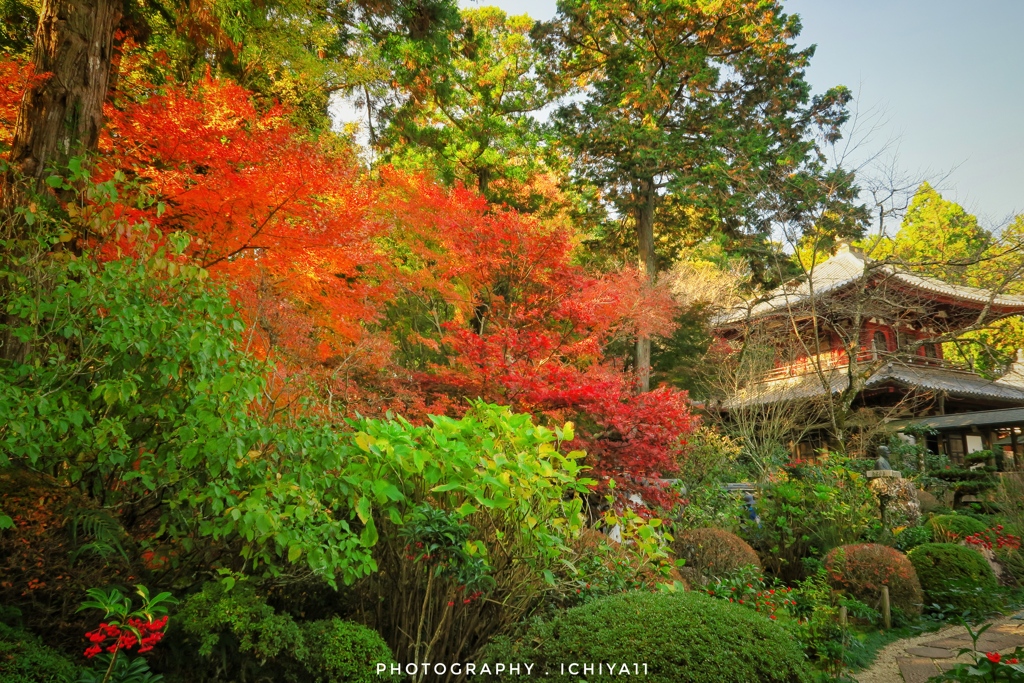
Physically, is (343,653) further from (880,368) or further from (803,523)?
(880,368)

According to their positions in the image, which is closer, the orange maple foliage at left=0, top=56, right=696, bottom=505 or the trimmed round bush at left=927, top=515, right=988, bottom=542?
the orange maple foliage at left=0, top=56, right=696, bottom=505

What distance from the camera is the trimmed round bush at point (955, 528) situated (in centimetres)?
856

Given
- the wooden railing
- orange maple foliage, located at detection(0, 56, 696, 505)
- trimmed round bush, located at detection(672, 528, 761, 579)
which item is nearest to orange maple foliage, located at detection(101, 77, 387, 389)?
orange maple foliage, located at detection(0, 56, 696, 505)

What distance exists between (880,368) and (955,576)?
368 inches

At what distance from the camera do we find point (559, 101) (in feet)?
58.0

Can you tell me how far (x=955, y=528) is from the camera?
868 cm

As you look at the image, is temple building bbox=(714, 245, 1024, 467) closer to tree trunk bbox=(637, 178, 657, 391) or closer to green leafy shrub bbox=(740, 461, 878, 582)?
tree trunk bbox=(637, 178, 657, 391)

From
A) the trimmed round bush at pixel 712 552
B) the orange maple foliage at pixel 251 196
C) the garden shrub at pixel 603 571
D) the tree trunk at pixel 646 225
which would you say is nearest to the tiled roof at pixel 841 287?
the tree trunk at pixel 646 225

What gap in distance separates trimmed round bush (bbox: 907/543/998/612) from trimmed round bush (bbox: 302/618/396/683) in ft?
20.6

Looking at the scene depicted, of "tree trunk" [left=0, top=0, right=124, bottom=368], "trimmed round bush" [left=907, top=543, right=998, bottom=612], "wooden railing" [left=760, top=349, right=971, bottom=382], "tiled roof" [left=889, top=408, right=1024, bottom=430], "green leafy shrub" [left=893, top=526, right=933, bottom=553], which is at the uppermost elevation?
"wooden railing" [left=760, top=349, right=971, bottom=382]

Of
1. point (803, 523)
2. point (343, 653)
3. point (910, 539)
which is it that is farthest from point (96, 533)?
point (910, 539)

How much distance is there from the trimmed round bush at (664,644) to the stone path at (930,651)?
7.91ft

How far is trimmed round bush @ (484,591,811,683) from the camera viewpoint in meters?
2.91

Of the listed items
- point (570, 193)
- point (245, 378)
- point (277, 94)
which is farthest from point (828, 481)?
point (570, 193)
